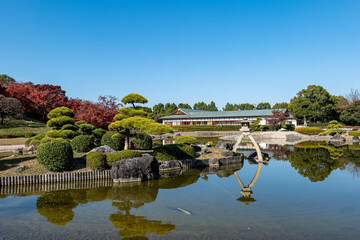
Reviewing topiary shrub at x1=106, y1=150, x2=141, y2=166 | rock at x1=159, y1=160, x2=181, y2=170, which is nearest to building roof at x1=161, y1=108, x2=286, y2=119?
rock at x1=159, y1=160, x2=181, y2=170

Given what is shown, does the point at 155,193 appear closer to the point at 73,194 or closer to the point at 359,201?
the point at 73,194

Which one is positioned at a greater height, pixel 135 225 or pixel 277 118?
pixel 277 118

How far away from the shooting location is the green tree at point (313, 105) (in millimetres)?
48156

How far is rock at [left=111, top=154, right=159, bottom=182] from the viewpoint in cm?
1034

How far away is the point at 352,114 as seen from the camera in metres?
45.5

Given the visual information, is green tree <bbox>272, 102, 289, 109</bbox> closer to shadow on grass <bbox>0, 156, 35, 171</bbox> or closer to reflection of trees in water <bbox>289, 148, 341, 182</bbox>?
reflection of trees in water <bbox>289, 148, 341, 182</bbox>

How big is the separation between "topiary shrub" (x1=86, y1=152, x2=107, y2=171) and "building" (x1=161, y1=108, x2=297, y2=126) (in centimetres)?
4169

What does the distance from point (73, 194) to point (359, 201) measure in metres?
9.73

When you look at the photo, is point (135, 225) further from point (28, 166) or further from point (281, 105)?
point (281, 105)

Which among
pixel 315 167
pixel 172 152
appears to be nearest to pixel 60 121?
pixel 172 152

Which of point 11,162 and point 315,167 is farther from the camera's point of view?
point 315,167

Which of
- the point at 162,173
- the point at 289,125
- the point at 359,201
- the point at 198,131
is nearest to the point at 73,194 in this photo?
the point at 162,173

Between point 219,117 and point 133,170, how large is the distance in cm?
4585

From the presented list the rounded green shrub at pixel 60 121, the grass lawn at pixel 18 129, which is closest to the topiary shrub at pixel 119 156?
the rounded green shrub at pixel 60 121
